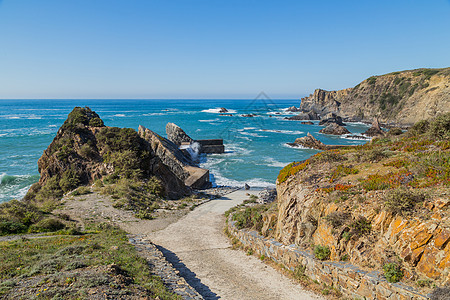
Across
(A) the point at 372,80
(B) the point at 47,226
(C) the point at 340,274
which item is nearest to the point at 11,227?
(B) the point at 47,226

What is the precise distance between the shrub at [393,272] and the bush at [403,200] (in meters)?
1.63

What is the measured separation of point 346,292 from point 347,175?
17.0ft

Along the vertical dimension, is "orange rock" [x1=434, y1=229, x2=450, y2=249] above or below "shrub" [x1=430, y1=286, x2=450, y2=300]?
above

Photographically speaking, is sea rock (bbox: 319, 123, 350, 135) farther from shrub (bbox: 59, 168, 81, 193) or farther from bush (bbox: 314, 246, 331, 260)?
bush (bbox: 314, 246, 331, 260)

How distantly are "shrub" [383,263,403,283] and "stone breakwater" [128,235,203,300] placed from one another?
563 centimetres

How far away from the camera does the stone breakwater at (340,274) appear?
7.41 metres

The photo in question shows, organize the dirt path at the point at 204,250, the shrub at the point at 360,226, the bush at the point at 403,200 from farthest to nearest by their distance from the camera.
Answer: the dirt path at the point at 204,250
the shrub at the point at 360,226
the bush at the point at 403,200

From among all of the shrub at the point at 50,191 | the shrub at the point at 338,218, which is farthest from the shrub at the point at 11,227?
the shrub at the point at 338,218

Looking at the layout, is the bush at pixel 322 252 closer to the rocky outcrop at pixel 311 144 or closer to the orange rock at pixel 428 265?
the orange rock at pixel 428 265

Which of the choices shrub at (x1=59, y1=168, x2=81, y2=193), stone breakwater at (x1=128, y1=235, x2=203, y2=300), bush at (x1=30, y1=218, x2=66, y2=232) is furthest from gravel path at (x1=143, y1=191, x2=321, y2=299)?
shrub at (x1=59, y1=168, x2=81, y2=193)

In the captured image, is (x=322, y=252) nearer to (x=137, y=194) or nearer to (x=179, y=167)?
(x=137, y=194)

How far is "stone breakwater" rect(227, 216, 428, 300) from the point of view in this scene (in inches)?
292

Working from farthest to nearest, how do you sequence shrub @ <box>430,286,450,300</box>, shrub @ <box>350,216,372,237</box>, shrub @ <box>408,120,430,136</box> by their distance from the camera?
shrub @ <box>408,120,430,136</box> < shrub @ <box>350,216,372,237</box> < shrub @ <box>430,286,450,300</box>

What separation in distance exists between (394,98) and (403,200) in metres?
100
